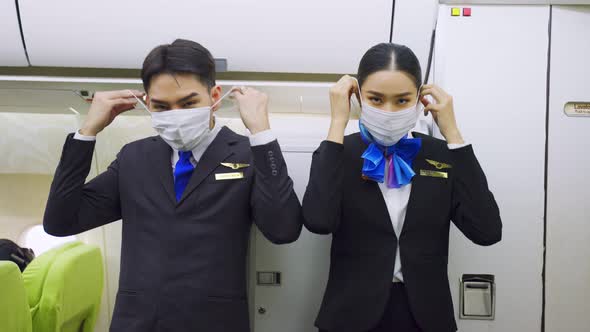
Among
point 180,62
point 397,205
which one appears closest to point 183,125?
point 180,62

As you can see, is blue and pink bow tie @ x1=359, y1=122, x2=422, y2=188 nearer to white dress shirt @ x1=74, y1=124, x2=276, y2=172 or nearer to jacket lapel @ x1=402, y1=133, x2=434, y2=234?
jacket lapel @ x1=402, y1=133, x2=434, y2=234

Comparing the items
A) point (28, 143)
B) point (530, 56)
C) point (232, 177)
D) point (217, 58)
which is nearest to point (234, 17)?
point (217, 58)

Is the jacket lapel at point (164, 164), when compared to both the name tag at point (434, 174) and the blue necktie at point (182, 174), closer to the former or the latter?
the blue necktie at point (182, 174)

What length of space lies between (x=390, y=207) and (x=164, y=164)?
907 millimetres

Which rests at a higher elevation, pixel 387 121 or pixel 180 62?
pixel 180 62

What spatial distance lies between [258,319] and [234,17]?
1.49m

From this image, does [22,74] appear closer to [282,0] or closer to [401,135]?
[282,0]

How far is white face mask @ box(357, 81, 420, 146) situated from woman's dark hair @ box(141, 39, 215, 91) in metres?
0.64

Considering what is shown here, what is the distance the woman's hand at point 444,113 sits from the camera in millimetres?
1906

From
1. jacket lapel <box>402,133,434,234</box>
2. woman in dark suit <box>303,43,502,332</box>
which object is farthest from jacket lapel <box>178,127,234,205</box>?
jacket lapel <box>402,133,434,234</box>

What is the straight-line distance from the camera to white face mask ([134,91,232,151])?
1.86 metres

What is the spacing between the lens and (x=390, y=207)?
1.89m

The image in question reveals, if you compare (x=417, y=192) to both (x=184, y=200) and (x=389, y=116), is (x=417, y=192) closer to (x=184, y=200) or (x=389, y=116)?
(x=389, y=116)

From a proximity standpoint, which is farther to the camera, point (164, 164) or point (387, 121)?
point (164, 164)
